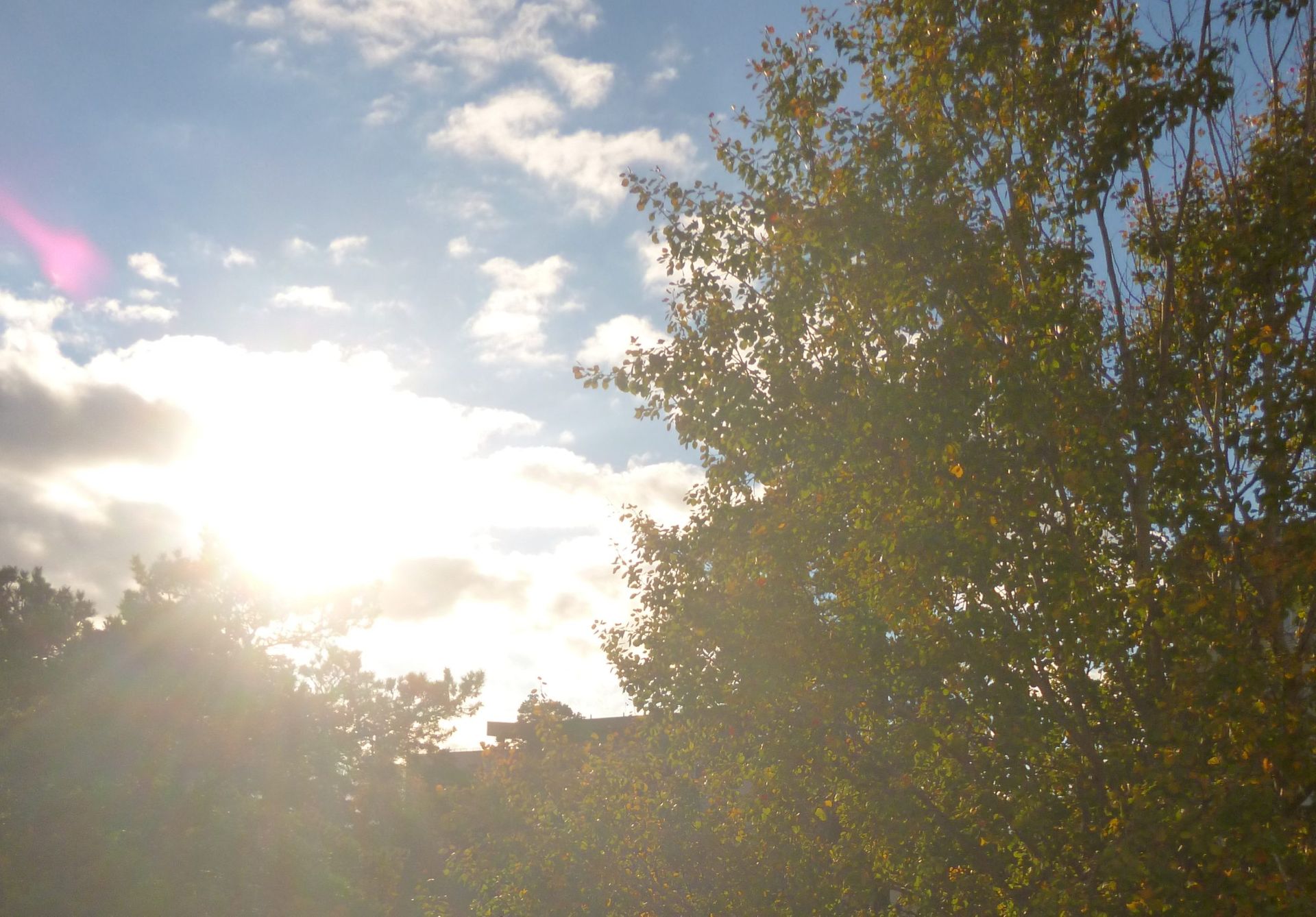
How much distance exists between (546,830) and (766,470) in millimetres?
11491

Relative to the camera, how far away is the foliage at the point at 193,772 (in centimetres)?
2808

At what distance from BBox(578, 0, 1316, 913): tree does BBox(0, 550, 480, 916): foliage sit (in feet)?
79.7

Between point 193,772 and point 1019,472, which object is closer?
point 1019,472

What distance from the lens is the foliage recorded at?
92.1 feet

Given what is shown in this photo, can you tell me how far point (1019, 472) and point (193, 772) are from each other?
30275mm

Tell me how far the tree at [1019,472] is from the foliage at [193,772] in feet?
79.7

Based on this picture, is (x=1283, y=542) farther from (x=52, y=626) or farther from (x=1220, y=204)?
(x=52, y=626)

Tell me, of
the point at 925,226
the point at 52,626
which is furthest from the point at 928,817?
the point at 52,626

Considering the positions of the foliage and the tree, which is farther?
the foliage

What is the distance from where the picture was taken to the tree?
734 centimetres

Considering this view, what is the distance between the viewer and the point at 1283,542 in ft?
22.3

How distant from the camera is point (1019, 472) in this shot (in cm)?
892

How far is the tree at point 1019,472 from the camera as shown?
289 inches

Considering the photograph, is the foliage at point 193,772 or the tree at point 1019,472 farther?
the foliage at point 193,772
